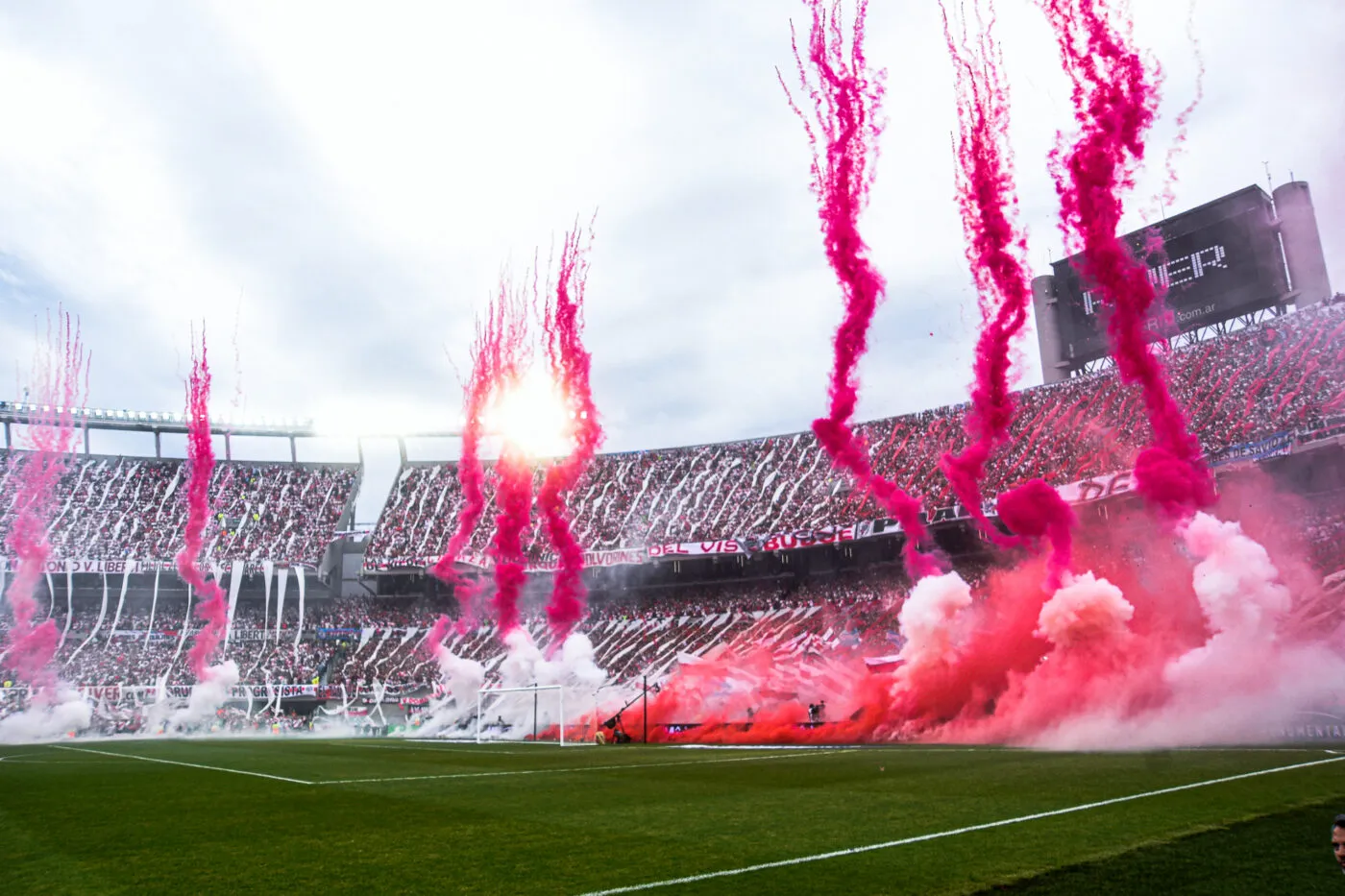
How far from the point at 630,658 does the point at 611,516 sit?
12.8 meters

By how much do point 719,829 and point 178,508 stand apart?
209 feet

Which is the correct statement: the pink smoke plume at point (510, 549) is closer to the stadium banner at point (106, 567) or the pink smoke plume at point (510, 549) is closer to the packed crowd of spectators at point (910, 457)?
the packed crowd of spectators at point (910, 457)

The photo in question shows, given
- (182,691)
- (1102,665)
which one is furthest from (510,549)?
(1102,665)

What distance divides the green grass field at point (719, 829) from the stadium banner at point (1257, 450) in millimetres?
18007

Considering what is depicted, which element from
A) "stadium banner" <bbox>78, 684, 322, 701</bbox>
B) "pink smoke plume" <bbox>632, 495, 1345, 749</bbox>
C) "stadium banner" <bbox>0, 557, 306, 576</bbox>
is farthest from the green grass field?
"stadium banner" <bbox>0, 557, 306, 576</bbox>

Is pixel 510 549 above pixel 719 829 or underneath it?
above

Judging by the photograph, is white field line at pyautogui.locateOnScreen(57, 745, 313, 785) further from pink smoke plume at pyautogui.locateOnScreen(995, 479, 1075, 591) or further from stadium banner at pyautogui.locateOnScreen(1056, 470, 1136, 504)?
stadium banner at pyautogui.locateOnScreen(1056, 470, 1136, 504)

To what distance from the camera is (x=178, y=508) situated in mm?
A: 62406

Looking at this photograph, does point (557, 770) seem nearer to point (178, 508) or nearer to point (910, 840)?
point (910, 840)

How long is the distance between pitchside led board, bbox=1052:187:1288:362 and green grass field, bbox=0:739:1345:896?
100 feet

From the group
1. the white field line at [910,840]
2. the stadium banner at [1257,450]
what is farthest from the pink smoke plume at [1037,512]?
the white field line at [910,840]

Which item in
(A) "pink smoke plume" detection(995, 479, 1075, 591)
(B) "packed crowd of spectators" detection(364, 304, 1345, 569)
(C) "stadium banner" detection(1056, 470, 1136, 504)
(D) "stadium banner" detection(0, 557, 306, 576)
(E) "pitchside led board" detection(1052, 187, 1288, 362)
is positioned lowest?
(A) "pink smoke plume" detection(995, 479, 1075, 591)

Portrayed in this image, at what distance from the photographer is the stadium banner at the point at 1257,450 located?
102 ft

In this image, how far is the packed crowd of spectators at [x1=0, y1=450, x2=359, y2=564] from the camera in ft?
191
